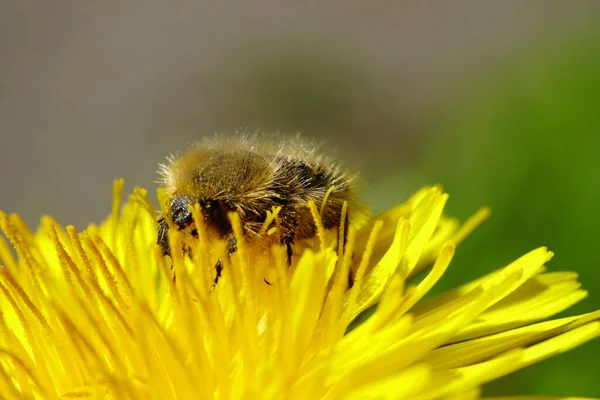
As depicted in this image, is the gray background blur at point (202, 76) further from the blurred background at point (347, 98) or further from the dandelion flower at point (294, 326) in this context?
the dandelion flower at point (294, 326)

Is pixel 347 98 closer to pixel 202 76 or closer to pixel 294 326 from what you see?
pixel 202 76

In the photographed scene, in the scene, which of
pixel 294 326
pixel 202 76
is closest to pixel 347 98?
pixel 202 76

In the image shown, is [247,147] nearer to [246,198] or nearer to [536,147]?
[246,198]

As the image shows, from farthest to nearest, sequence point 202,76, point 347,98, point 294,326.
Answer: point 202,76 → point 347,98 → point 294,326

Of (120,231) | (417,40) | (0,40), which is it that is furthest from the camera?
(0,40)

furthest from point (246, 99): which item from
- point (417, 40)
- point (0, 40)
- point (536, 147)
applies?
point (536, 147)

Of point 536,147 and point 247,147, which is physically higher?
point 536,147
